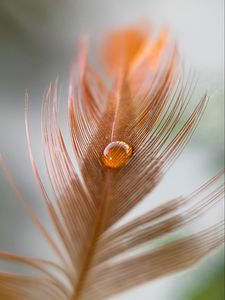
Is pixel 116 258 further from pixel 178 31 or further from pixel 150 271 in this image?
pixel 178 31

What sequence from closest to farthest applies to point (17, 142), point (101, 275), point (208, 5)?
point (101, 275) < point (17, 142) < point (208, 5)

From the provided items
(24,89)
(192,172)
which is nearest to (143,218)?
(192,172)

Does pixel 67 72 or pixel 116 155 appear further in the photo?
pixel 67 72

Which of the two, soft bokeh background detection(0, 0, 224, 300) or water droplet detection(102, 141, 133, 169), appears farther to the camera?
soft bokeh background detection(0, 0, 224, 300)

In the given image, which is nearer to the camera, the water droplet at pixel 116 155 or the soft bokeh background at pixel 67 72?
the water droplet at pixel 116 155

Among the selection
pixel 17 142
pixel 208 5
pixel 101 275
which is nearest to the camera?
pixel 101 275
